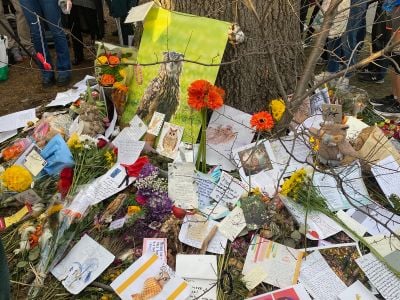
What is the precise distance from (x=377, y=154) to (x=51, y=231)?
173 centimetres

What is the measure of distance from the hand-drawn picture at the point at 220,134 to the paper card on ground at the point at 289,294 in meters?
0.92

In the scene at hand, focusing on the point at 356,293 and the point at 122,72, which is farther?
the point at 122,72

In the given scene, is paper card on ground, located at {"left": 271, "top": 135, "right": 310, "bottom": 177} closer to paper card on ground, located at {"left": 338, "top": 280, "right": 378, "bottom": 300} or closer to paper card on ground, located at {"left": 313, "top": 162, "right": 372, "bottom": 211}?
paper card on ground, located at {"left": 313, "top": 162, "right": 372, "bottom": 211}

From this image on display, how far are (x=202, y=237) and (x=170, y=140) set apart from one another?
0.72 metres

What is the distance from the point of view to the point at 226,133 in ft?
7.92

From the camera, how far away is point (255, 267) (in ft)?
6.13

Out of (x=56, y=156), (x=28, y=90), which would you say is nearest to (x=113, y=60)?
(x=56, y=156)

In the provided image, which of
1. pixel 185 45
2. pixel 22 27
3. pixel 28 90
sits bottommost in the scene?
pixel 28 90

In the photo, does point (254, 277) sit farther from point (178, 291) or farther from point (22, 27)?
point (22, 27)

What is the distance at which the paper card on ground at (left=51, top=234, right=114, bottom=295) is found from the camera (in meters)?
1.85

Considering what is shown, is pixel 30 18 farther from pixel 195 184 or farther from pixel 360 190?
pixel 360 190

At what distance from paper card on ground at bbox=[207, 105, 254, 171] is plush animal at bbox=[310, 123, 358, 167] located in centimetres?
40

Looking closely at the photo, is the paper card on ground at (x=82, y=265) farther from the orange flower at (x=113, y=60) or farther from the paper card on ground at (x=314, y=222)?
the orange flower at (x=113, y=60)

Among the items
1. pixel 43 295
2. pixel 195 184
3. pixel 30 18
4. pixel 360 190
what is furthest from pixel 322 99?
pixel 30 18
